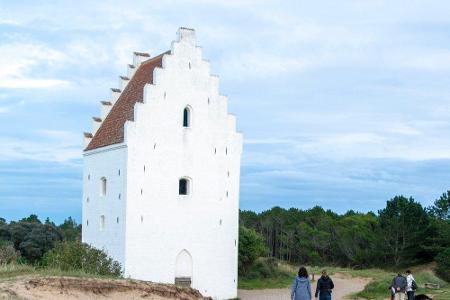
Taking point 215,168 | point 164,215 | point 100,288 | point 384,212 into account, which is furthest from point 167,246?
point 384,212

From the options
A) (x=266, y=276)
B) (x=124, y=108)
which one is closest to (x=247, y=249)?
(x=266, y=276)

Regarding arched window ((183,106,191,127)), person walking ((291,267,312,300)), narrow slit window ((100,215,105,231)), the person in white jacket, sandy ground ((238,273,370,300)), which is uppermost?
arched window ((183,106,191,127))

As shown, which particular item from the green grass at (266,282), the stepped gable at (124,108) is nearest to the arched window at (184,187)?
the stepped gable at (124,108)

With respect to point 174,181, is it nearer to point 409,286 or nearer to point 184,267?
point 184,267

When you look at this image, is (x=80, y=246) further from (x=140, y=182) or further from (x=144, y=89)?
(x=144, y=89)

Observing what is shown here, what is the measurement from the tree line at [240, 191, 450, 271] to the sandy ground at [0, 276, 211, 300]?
94.7 ft

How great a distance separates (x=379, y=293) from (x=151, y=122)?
14.3 metres

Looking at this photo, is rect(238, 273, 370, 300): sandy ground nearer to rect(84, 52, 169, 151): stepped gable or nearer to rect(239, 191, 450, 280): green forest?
rect(239, 191, 450, 280): green forest

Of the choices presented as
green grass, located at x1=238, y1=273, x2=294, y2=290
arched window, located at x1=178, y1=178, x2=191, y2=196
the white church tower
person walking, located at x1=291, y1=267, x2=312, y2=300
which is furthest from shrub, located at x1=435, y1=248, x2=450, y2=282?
person walking, located at x1=291, y1=267, x2=312, y2=300

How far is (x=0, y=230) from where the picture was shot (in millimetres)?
62969

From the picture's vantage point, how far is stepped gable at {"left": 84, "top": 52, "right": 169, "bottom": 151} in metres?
40.7

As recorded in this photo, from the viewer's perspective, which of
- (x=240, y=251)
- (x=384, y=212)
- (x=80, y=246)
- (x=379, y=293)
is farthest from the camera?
(x=384, y=212)

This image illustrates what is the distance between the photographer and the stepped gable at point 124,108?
40.7 m

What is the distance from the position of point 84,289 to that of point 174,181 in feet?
62.5
